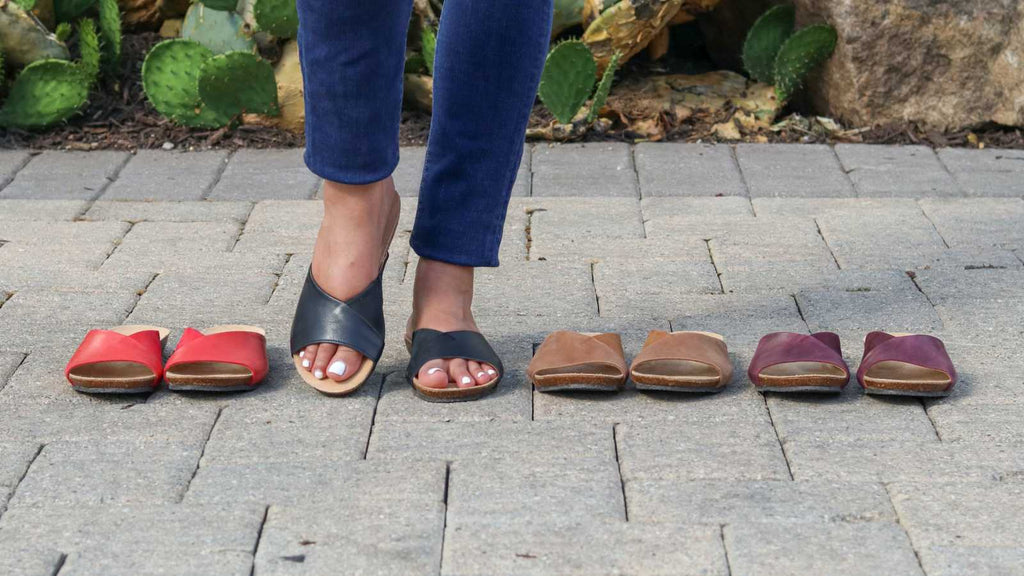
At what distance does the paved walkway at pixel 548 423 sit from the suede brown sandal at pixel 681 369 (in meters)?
0.03

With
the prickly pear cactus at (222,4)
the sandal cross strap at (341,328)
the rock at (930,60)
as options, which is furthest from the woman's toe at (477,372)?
the prickly pear cactus at (222,4)

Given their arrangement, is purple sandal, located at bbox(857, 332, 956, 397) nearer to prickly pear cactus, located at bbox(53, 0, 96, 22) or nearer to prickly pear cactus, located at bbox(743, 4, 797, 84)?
prickly pear cactus, located at bbox(743, 4, 797, 84)

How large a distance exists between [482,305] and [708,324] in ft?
1.40

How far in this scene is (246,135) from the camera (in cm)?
355

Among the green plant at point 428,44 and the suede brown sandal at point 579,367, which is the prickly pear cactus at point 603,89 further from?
the suede brown sandal at point 579,367

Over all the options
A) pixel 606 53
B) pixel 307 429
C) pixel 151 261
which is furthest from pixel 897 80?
pixel 307 429

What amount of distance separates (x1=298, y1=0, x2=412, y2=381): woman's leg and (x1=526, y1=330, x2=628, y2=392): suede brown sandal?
0.29 m

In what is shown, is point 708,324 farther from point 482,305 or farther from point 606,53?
point 606,53

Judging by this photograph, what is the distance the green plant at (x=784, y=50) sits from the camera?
3.56 m

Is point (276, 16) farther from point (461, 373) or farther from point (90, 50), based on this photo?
point (461, 373)

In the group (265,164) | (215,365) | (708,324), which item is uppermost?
(215,365)

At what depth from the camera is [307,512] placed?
4.74 feet

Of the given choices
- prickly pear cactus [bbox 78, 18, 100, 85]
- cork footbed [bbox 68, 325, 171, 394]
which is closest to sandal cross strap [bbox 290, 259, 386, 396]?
cork footbed [bbox 68, 325, 171, 394]

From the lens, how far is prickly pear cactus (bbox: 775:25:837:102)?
11.7 feet
